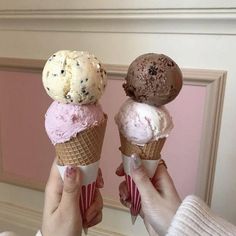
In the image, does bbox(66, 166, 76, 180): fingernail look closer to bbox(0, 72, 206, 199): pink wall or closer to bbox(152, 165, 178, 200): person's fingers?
bbox(152, 165, 178, 200): person's fingers

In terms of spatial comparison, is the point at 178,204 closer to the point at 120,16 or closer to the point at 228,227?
the point at 228,227

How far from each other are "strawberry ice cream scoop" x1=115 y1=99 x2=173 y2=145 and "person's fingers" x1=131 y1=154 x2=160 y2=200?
0.04 meters

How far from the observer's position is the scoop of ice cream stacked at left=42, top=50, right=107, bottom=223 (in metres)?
0.60

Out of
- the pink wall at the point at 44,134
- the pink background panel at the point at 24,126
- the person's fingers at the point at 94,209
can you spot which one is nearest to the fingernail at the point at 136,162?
the person's fingers at the point at 94,209

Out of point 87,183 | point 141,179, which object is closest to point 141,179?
point 141,179

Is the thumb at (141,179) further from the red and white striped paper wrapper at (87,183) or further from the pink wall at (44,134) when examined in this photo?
the pink wall at (44,134)

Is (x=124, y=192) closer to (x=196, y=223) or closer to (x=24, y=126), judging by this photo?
(x=196, y=223)

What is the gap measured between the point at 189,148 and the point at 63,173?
496mm

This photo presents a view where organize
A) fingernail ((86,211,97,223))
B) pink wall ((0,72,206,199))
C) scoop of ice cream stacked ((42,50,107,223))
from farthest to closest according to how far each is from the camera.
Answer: pink wall ((0,72,206,199)) → fingernail ((86,211,97,223)) → scoop of ice cream stacked ((42,50,107,223))

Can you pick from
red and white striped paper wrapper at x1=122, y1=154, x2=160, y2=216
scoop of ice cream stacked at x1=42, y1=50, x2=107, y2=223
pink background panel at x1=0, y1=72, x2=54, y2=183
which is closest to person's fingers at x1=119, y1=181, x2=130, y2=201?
red and white striped paper wrapper at x1=122, y1=154, x2=160, y2=216

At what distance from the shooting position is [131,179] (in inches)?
29.0

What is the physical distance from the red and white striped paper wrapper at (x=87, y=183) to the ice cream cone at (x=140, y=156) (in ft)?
0.22

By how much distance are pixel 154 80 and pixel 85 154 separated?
18 cm

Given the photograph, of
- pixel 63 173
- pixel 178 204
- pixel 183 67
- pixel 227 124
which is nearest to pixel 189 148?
pixel 227 124
